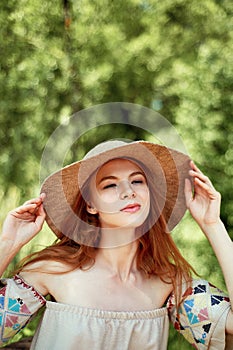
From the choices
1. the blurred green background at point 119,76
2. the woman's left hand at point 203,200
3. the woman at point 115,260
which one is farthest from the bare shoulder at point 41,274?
the blurred green background at point 119,76

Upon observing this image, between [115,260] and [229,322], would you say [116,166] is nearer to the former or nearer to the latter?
[115,260]

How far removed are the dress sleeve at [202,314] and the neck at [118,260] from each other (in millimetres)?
162

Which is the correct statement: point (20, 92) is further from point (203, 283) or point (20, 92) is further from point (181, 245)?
point (203, 283)

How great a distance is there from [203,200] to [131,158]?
0.27 metres

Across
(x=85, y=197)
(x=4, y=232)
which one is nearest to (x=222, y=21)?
(x=85, y=197)

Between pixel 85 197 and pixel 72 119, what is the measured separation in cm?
153

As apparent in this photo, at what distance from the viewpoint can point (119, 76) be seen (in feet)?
10.9

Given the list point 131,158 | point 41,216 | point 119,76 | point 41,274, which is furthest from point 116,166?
point 119,76

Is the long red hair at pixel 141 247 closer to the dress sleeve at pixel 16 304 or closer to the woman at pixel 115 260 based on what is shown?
the woman at pixel 115 260

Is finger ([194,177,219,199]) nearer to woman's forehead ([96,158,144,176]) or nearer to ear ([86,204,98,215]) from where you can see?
woman's forehead ([96,158,144,176])

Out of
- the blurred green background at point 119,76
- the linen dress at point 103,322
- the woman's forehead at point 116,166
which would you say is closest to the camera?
the linen dress at point 103,322

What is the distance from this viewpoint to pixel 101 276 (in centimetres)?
175

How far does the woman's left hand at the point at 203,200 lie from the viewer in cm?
179

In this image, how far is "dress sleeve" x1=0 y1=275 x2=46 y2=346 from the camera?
1.63 meters
